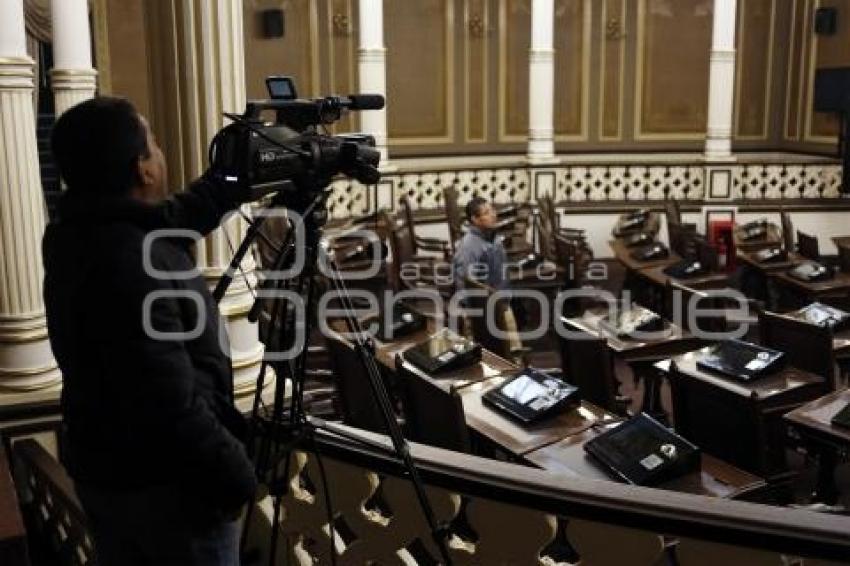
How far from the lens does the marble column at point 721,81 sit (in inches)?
451

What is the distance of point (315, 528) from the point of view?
233 cm

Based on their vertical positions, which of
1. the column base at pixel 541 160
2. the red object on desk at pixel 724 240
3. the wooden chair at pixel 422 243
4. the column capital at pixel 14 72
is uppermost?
the column capital at pixel 14 72

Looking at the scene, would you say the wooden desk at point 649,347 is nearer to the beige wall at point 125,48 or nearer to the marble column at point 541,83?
the beige wall at point 125,48

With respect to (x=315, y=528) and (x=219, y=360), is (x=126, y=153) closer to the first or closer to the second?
(x=219, y=360)

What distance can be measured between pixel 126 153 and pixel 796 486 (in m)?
4.29

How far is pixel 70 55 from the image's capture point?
532 cm

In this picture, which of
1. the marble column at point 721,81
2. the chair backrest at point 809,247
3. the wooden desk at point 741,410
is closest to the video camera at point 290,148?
the wooden desk at point 741,410

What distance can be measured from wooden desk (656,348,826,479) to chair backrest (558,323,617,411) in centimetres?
33

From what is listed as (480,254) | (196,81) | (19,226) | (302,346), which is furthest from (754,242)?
(302,346)

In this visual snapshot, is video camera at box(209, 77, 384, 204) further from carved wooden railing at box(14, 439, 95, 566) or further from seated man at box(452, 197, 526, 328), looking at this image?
seated man at box(452, 197, 526, 328)

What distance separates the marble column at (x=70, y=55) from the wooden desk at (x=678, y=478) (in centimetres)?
334

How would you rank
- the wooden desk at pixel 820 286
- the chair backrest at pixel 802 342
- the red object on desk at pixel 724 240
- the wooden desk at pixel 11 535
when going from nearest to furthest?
1. the wooden desk at pixel 11 535
2. the chair backrest at pixel 802 342
3. the wooden desk at pixel 820 286
4. the red object on desk at pixel 724 240

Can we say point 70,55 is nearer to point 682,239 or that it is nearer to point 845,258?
point 682,239

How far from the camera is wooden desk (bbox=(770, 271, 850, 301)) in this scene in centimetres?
666
